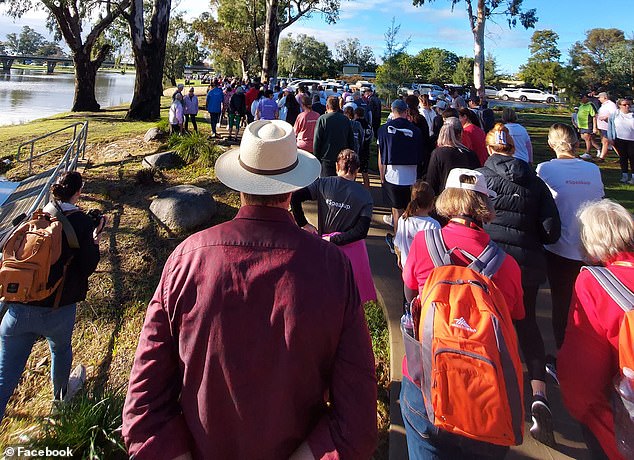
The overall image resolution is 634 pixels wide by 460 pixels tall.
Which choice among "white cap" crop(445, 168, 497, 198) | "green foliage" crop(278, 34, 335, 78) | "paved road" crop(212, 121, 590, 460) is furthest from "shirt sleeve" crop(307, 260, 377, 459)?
"green foliage" crop(278, 34, 335, 78)

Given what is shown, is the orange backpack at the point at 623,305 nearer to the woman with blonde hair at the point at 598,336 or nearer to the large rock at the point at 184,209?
the woman with blonde hair at the point at 598,336

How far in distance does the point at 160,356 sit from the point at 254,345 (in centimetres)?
39

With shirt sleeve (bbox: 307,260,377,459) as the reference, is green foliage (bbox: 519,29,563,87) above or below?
above

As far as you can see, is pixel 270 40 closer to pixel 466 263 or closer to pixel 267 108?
pixel 267 108

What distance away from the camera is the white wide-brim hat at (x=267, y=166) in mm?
1641

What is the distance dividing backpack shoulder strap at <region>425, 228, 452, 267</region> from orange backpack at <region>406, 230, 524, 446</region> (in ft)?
0.81

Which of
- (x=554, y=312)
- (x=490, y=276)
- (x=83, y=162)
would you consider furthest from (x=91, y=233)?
(x=83, y=162)

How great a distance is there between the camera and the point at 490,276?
211 cm

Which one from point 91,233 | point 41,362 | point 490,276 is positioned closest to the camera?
point 490,276

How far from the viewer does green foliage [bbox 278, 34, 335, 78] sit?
213 feet

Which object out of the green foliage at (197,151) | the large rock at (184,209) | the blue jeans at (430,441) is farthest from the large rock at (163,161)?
the blue jeans at (430,441)

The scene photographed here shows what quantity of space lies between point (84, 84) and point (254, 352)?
26.4 m

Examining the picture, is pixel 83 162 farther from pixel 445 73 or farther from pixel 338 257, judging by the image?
pixel 445 73

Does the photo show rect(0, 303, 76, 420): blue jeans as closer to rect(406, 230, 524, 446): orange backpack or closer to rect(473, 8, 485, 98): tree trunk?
rect(406, 230, 524, 446): orange backpack
